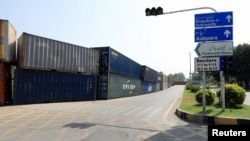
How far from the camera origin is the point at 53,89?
21.7 meters

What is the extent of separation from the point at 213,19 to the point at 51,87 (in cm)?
1352

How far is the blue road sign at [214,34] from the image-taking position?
13375mm

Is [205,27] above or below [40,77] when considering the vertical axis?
above

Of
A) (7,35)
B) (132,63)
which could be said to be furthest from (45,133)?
(132,63)

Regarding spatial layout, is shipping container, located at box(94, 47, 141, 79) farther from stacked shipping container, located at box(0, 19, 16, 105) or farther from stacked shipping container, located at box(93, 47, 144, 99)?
stacked shipping container, located at box(0, 19, 16, 105)

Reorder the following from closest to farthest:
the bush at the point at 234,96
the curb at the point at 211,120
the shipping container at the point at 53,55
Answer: the curb at the point at 211,120
the bush at the point at 234,96
the shipping container at the point at 53,55

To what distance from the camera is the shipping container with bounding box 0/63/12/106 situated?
18.0 metres

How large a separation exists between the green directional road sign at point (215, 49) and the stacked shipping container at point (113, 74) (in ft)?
48.6

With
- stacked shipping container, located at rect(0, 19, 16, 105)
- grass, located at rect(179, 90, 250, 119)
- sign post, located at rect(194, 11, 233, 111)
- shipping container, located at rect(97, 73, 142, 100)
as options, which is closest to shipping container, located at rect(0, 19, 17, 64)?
stacked shipping container, located at rect(0, 19, 16, 105)

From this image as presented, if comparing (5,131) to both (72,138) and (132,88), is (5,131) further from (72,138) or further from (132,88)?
(132,88)

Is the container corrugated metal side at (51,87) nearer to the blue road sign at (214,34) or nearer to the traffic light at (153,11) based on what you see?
the traffic light at (153,11)

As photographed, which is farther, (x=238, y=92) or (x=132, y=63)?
(x=132, y=63)

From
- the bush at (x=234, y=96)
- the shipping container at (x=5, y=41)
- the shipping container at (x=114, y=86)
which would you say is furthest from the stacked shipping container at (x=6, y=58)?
the bush at (x=234, y=96)

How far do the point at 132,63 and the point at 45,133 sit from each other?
1224 inches
